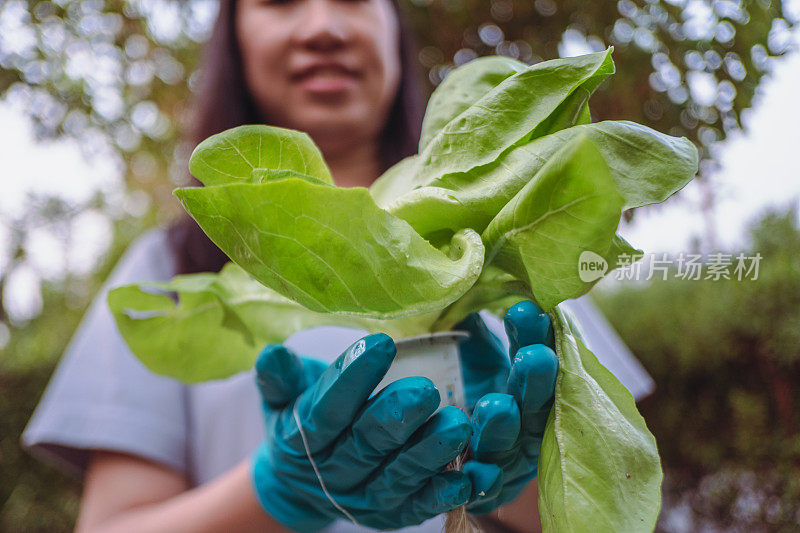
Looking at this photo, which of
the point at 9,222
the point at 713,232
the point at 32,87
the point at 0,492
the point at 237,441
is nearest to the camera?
the point at 713,232

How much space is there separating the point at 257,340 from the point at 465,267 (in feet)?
0.79

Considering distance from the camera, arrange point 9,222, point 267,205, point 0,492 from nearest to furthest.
A: point 267,205, point 0,492, point 9,222

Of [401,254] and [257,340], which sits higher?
[401,254]

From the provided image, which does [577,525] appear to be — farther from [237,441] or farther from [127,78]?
[127,78]

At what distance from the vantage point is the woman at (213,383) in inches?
27.7

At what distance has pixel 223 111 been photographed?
0.85 meters

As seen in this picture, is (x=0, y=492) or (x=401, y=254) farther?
(x=0, y=492)

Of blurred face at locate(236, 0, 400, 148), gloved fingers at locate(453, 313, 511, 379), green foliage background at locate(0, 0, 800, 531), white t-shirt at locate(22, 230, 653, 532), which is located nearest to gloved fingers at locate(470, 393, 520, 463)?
gloved fingers at locate(453, 313, 511, 379)

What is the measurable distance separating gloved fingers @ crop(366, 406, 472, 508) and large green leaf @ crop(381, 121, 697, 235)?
0.12 metres

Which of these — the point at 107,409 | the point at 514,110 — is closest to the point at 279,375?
the point at 514,110

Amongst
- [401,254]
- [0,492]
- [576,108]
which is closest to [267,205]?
[401,254]

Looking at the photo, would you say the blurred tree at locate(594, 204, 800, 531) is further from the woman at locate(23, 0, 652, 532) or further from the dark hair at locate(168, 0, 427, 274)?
the dark hair at locate(168, 0, 427, 274)

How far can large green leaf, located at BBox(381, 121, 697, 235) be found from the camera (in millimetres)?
306

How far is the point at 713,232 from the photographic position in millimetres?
454
